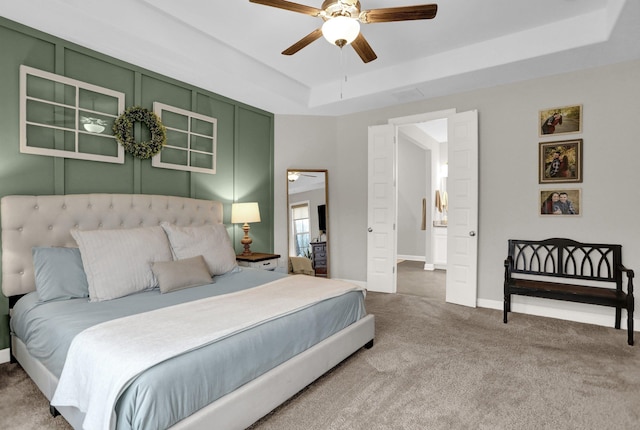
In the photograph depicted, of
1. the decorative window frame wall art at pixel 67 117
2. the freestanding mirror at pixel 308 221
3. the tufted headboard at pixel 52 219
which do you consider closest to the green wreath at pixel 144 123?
the decorative window frame wall art at pixel 67 117

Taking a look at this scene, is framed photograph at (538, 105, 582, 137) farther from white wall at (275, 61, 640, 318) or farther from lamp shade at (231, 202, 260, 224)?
lamp shade at (231, 202, 260, 224)

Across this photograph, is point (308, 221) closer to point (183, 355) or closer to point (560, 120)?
point (560, 120)

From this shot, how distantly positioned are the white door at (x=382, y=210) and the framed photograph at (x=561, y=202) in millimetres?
1769

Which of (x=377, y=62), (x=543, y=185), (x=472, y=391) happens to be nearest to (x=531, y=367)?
(x=472, y=391)

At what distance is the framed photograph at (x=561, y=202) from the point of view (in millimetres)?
3627

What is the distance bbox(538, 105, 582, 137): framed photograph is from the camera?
3.63 meters

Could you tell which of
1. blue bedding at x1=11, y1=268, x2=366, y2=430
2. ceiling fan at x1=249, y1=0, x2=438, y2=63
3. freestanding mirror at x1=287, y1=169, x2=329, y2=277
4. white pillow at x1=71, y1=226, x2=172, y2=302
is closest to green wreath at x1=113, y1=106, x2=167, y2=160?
white pillow at x1=71, y1=226, x2=172, y2=302

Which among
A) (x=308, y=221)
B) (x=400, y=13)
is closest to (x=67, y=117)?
(x=400, y=13)

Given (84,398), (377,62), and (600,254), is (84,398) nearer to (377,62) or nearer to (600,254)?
(377,62)

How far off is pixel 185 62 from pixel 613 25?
12.3 ft

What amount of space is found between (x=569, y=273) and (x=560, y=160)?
3.95 feet

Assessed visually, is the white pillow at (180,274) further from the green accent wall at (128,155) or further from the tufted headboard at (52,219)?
the green accent wall at (128,155)

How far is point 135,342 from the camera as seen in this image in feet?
5.16

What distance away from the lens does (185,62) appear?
338 centimetres
